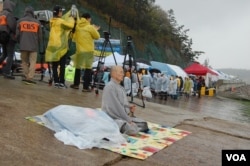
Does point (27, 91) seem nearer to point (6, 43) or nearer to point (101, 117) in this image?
point (6, 43)

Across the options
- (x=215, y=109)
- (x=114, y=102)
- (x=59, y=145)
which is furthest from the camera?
(x=215, y=109)

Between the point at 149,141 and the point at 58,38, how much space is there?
181 inches

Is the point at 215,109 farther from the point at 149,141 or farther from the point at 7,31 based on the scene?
the point at 149,141

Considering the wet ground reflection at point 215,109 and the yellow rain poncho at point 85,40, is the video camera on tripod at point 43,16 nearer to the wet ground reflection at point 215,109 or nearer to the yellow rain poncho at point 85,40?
the yellow rain poncho at point 85,40

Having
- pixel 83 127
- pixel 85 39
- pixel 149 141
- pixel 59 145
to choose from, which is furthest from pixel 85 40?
pixel 59 145

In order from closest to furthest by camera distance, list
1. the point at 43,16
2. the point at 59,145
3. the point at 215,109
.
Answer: the point at 59,145, the point at 43,16, the point at 215,109

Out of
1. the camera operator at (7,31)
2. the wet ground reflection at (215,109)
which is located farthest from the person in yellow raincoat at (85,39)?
the wet ground reflection at (215,109)

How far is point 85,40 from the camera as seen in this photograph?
332 inches

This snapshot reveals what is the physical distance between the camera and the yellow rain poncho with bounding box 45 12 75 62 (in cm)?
831

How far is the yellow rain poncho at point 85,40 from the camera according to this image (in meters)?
8.39

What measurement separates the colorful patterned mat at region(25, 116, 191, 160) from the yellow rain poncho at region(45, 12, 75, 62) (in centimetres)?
357

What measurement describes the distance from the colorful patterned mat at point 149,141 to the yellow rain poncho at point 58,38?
3.57m

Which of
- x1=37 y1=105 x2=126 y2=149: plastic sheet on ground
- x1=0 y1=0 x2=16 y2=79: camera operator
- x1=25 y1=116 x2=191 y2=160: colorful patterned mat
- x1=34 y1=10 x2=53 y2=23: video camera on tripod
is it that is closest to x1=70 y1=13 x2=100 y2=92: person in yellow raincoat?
x1=34 y1=10 x2=53 y2=23: video camera on tripod

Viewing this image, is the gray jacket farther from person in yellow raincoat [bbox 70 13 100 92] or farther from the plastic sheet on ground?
person in yellow raincoat [bbox 70 13 100 92]
